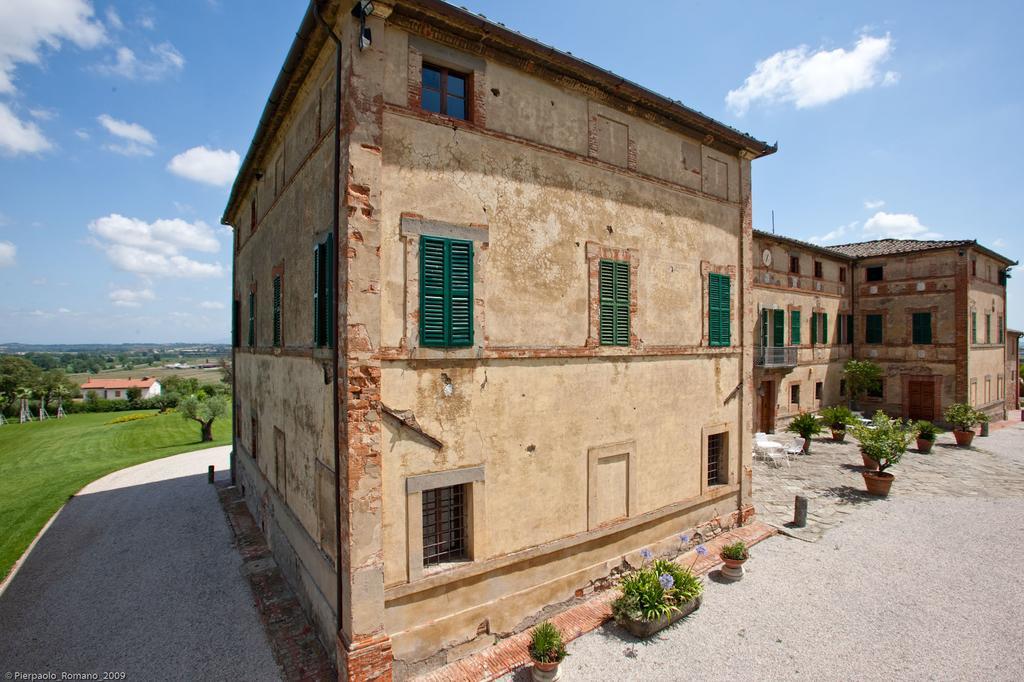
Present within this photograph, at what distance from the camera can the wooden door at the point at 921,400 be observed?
2556cm

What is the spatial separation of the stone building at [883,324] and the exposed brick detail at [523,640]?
45.3 feet

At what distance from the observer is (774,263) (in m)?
22.6

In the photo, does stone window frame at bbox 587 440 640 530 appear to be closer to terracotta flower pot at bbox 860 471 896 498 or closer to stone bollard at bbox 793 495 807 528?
stone bollard at bbox 793 495 807 528

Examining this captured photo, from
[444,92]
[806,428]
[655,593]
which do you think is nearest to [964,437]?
[806,428]

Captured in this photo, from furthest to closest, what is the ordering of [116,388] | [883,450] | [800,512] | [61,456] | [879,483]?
[116,388]
[61,456]
[883,450]
[879,483]
[800,512]

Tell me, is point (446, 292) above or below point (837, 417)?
above

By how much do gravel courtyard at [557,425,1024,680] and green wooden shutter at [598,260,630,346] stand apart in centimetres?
527

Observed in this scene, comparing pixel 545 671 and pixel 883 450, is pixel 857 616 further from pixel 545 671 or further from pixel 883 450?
pixel 883 450

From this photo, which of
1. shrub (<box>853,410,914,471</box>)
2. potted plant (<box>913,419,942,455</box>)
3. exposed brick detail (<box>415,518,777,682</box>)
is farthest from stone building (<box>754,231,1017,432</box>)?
exposed brick detail (<box>415,518,777,682</box>)

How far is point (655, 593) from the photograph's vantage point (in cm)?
816

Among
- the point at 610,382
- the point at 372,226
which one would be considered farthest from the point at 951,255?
the point at 372,226

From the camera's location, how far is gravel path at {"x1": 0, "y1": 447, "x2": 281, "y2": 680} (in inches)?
306

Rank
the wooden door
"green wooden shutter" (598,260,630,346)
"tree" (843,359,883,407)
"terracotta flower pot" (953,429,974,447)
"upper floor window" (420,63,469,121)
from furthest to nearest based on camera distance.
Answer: "tree" (843,359,883,407) → the wooden door → "terracotta flower pot" (953,429,974,447) → "green wooden shutter" (598,260,630,346) → "upper floor window" (420,63,469,121)

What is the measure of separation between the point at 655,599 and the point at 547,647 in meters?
2.38
